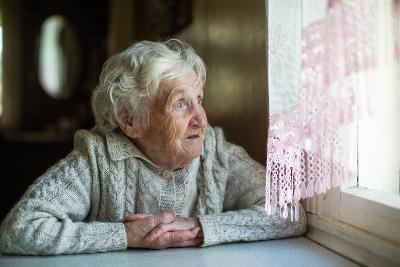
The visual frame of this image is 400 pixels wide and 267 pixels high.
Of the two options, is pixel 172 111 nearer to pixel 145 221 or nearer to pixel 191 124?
pixel 191 124

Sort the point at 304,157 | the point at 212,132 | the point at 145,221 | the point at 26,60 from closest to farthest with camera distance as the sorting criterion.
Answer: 1. the point at 304,157
2. the point at 145,221
3. the point at 212,132
4. the point at 26,60

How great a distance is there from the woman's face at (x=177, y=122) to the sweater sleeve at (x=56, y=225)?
232 millimetres

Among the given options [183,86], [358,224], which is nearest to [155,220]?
[183,86]

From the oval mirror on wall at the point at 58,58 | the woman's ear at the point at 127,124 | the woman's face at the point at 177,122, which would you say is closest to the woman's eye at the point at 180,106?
the woman's face at the point at 177,122

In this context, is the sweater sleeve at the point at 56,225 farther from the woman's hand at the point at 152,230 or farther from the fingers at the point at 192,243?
the fingers at the point at 192,243

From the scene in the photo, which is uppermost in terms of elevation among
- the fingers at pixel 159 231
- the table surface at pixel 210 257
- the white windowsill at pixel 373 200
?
the white windowsill at pixel 373 200

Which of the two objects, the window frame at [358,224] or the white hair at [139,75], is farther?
the white hair at [139,75]

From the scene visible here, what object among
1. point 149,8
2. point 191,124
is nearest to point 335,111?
point 191,124

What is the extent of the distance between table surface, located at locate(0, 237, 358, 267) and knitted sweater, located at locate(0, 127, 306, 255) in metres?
0.03

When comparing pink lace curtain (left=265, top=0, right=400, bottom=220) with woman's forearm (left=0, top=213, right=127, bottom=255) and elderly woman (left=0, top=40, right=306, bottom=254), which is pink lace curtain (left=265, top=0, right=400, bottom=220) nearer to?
elderly woman (left=0, top=40, right=306, bottom=254)

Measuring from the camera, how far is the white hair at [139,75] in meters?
1.34

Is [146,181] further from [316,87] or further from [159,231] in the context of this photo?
[316,87]

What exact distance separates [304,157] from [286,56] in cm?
23

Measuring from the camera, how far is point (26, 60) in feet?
17.6
